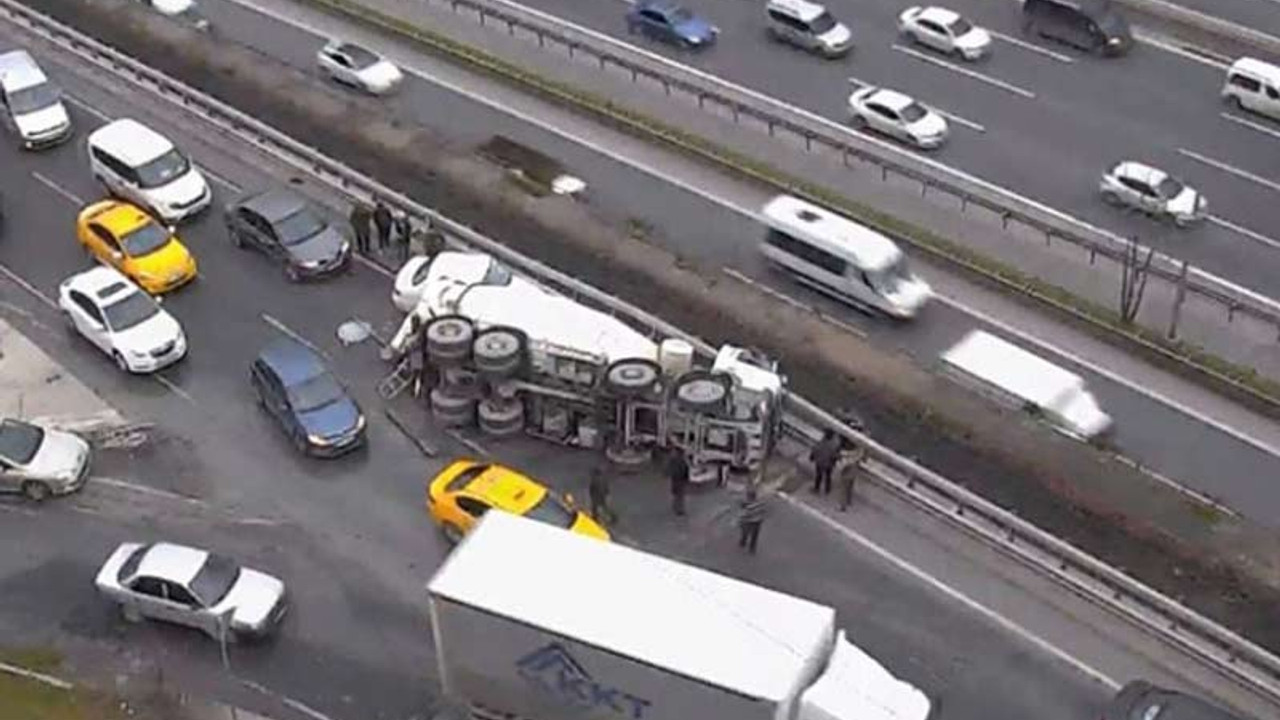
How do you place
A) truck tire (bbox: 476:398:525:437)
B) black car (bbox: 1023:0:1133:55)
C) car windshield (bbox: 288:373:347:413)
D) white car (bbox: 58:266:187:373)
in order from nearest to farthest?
car windshield (bbox: 288:373:347:413)
truck tire (bbox: 476:398:525:437)
white car (bbox: 58:266:187:373)
black car (bbox: 1023:0:1133:55)

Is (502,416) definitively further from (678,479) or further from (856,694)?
(856,694)

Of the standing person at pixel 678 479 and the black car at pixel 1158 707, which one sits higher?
the black car at pixel 1158 707

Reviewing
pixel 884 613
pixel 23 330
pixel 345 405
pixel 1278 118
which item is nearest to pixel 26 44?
pixel 23 330

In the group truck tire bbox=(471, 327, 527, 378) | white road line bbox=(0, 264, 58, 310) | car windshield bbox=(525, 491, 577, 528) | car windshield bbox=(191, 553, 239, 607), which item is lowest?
white road line bbox=(0, 264, 58, 310)

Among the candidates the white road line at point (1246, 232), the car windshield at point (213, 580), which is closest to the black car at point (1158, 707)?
the car windshield at point (213, 580)

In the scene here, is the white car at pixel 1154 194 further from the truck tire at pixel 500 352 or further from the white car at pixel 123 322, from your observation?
the white car at pixel 123 322

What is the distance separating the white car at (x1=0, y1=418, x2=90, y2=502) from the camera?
34.2 m

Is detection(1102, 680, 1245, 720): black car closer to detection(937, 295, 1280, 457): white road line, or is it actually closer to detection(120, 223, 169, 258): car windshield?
detection(937, 295, 1280, 457): white road line

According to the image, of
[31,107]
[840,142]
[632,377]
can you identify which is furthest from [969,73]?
[31,107]

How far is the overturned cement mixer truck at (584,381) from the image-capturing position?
34.3 meters

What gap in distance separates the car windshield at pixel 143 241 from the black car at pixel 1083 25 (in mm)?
27351

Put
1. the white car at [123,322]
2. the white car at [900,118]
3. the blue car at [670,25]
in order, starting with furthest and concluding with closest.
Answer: the blue car at [670,25] → the white car at [900,118] → the white car at [123,322]

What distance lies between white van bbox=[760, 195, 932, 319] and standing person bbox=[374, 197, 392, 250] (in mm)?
9210

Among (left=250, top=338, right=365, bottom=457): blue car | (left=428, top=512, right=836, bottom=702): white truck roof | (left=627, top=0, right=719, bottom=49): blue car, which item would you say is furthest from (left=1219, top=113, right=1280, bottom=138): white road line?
(left=428, top=512, right=836, bottom=702): white truck roof
